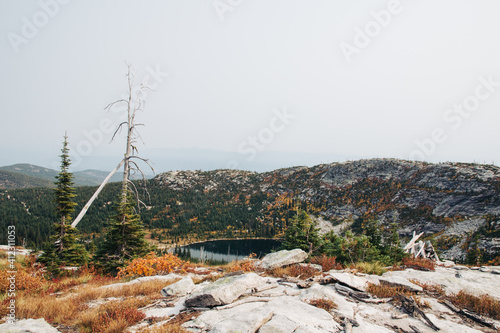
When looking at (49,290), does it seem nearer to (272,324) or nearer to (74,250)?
(74,250)

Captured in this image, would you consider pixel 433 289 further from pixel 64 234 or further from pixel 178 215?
pixel 178 215

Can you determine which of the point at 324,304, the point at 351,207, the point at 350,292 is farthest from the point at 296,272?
the point at 351,207

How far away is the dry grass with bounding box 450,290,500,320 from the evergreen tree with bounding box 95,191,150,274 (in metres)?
18.4

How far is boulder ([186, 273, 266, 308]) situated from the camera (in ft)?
24.7

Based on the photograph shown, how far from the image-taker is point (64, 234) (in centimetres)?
1759

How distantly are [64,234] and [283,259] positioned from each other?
1732 cm

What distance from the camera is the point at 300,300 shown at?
7770 millimetres

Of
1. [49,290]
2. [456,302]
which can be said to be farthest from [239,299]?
[49,290]

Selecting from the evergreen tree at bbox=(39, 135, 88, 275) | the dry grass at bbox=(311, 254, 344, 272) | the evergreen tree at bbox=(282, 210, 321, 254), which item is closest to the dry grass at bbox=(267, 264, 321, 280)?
the dry grass at bbox=(311, 254, 344, 272)

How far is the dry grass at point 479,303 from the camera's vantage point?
25.4 feet

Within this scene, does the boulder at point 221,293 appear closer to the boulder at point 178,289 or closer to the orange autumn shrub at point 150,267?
the boulder at point 178,289

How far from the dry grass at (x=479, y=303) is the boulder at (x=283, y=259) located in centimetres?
719

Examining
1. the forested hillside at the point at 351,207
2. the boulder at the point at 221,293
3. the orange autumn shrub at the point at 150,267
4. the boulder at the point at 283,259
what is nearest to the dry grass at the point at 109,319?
the boulder at the point at 221,293

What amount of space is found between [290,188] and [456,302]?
18766 cm
